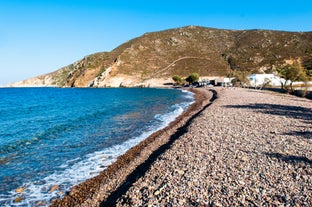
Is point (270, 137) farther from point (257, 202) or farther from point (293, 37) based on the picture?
point (293, 37)

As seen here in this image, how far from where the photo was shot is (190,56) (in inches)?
5546

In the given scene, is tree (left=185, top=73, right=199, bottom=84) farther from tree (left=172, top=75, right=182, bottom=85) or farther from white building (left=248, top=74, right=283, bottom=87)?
white building (left=248, top=74, right=283, bottom=87)

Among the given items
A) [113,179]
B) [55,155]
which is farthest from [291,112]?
[55,155]

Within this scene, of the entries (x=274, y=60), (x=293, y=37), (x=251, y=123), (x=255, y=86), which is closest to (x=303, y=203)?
(x=251, y=123)

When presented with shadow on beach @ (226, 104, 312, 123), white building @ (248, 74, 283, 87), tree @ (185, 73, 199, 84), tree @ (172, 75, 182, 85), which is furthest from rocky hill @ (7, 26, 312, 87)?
shadow on beach @ (226, 104, 312, 123)

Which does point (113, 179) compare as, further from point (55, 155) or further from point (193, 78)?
point (193, 78)

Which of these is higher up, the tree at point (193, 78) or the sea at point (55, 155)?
the tree at point (193, 78)

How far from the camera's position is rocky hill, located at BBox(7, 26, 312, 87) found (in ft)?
402

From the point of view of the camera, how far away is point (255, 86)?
76.0 meters

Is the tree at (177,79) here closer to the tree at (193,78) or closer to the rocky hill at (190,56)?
the tree at (193,78)

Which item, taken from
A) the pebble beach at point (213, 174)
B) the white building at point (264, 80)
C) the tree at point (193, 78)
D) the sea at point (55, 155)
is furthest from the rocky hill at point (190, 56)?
the pebble beach at point (213, 174)

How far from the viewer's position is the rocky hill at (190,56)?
123m

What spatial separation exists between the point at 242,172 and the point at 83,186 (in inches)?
263

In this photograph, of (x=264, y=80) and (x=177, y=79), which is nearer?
(x=264, y=80)
